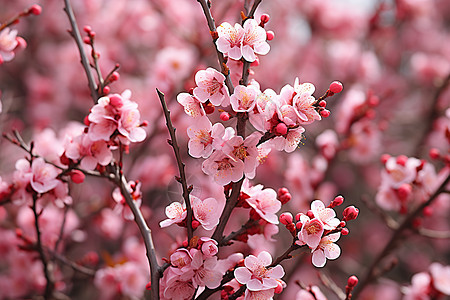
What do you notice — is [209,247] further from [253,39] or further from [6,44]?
[6,44]

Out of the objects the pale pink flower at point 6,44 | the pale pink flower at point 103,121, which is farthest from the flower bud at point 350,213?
the pale pink flower at point 6,44

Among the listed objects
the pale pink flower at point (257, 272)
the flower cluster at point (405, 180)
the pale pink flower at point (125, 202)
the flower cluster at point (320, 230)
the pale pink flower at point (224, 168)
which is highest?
the pale pink flower at point (224, 168)

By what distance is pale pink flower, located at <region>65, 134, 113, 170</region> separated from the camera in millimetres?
1274

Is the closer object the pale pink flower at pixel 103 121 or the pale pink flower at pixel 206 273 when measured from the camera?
the pale pink flower at pixel 206 273

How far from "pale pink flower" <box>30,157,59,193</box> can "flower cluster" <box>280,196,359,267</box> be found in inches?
28.5

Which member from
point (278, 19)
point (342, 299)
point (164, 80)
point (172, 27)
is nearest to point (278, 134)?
point (342, 299)

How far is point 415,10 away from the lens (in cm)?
368

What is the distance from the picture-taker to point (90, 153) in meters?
1.29

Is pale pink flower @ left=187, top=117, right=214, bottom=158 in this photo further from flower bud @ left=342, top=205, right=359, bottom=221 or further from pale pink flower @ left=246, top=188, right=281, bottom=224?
flower bud @ left=342, top=205, right=359, bottom=221

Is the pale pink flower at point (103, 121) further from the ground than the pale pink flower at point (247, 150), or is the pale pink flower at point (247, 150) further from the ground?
the pale pink flower at point (247, 150)

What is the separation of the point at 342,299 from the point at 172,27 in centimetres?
226

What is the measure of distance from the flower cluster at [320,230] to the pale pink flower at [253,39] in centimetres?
42

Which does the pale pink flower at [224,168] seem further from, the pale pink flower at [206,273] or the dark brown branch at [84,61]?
the dark brown branch at [84,61]

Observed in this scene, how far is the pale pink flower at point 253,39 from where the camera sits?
1119 mm
